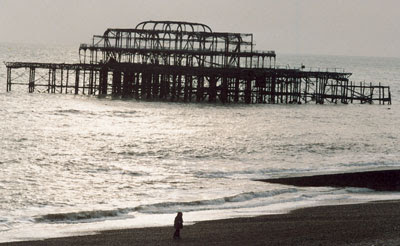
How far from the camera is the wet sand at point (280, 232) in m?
21.6

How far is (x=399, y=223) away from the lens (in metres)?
24.0

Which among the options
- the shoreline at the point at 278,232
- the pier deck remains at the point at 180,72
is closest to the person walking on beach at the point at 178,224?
the shoreline at the point at 278,232

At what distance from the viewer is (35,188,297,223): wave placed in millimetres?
26312

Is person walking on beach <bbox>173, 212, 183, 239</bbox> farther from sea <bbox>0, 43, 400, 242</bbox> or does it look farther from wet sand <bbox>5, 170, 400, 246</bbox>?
sea <bbox>0, 43, 400, 242</bbox>

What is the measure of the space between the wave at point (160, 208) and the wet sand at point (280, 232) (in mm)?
3014

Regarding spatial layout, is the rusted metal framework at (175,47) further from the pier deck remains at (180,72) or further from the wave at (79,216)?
the wave at (79,216)

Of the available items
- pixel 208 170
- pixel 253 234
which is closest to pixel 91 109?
pixel 208 170

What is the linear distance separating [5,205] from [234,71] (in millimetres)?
54241

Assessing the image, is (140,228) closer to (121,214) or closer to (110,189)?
(121,214)

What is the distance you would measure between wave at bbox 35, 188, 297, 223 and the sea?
0.12ft

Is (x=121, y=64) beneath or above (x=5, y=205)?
above

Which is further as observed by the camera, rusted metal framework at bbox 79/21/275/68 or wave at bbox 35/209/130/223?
rusted metal framework at bbox 79/21/275/68

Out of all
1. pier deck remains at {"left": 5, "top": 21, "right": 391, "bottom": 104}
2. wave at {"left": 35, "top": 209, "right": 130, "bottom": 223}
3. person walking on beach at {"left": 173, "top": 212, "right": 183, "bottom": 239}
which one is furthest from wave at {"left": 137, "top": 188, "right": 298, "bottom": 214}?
pier deck remains at {"left": 5, "top": 21, "right": 391, "bottom": 104}

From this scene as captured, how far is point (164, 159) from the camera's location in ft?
142
